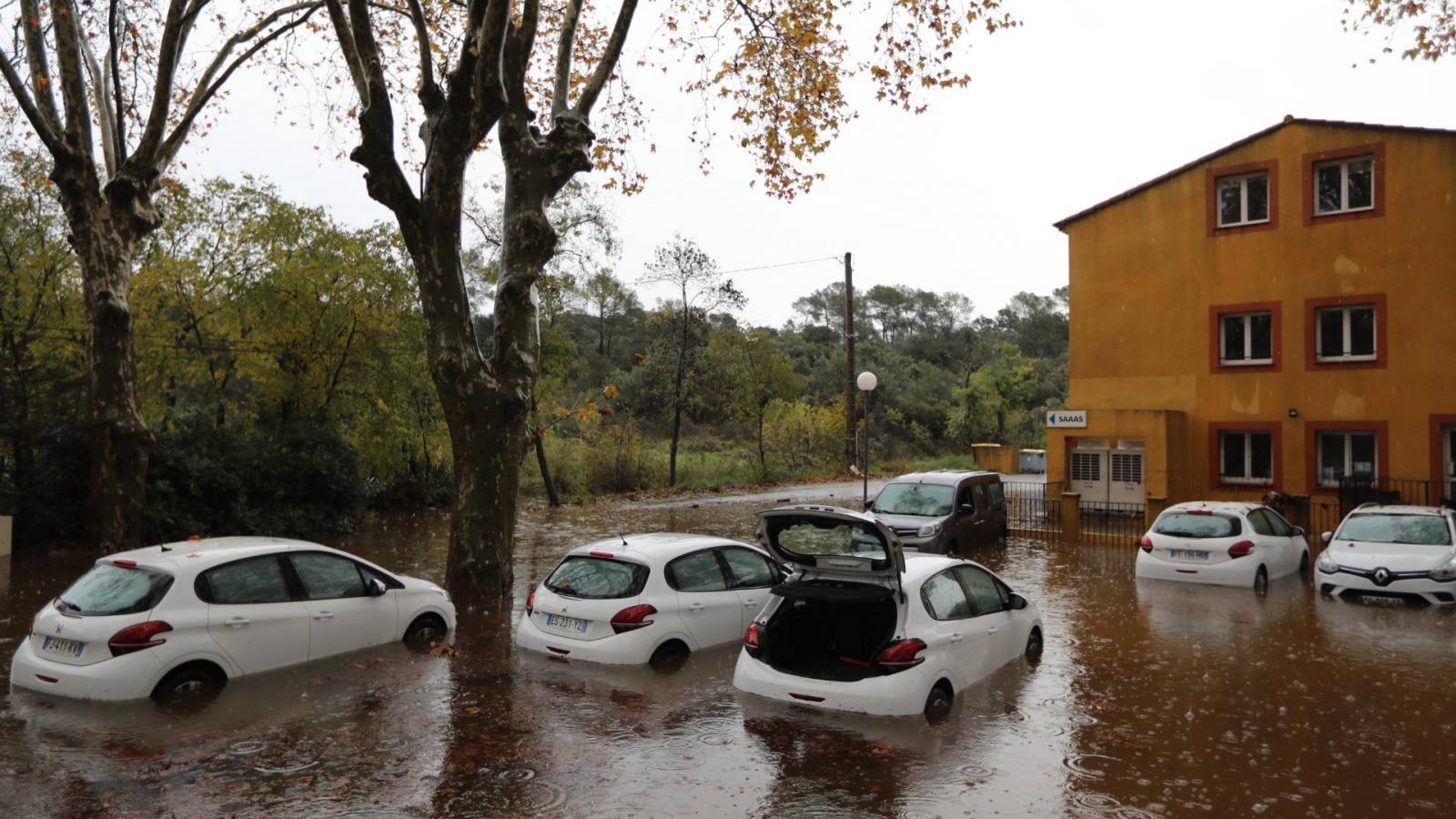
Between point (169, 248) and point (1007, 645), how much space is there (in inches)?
926

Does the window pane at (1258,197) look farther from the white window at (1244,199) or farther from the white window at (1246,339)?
the white window at (1246,339)

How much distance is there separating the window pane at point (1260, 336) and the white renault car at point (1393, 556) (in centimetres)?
917

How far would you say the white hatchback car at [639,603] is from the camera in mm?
9891

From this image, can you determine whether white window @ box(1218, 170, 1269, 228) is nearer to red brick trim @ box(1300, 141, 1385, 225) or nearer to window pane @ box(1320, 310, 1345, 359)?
red brick trim @ box(1300, 141, 1385, 225)

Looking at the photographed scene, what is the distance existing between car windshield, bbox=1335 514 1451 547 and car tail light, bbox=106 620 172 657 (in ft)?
50.8

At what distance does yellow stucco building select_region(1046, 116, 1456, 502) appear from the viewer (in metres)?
21.9

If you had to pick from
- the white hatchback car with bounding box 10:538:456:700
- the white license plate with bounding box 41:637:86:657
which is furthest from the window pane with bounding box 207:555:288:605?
the white license plate with bounding box 41:637:86:657

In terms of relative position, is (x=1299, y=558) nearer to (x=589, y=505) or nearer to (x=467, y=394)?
(x=467, y=394)

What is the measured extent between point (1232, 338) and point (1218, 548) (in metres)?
10.9

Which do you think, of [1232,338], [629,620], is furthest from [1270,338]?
[629,620]

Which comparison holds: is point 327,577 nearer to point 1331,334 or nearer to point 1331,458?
point 1331,458

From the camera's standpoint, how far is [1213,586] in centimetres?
1591

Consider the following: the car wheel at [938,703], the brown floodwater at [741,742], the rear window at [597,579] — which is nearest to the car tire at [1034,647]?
the brown floodwater at [741,742]

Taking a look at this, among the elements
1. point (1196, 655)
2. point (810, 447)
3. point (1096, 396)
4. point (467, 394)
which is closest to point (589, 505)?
point (810, 447)
